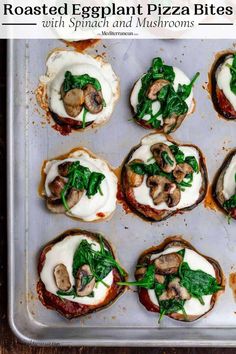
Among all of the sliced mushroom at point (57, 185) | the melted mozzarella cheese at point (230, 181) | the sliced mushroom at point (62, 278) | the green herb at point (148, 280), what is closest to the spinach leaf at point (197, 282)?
the green herb at point (148, 280)

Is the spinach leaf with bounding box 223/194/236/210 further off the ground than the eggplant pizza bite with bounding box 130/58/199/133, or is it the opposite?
the eggplant pizza bite with bounding box 130/58/199/133

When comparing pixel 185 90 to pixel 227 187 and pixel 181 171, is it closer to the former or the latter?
pixel 181 171

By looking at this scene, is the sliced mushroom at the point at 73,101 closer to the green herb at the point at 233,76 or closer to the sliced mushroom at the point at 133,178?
the sliced mushroom at the point at 133,178

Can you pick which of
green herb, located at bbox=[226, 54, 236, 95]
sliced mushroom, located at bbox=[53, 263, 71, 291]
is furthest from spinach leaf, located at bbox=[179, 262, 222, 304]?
green herb, located at bbox=[226, 54, 236, 95]

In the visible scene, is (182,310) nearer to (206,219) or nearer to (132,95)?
(206,219)

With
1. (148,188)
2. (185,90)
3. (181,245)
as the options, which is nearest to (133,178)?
(148,188)

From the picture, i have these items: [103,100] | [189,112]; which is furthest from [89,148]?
[189,112]

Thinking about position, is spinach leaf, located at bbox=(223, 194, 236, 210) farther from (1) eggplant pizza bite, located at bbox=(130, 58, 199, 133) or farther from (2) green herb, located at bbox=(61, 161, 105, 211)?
(2) green herb, located at bbox=(61, 161, 105, 211)
